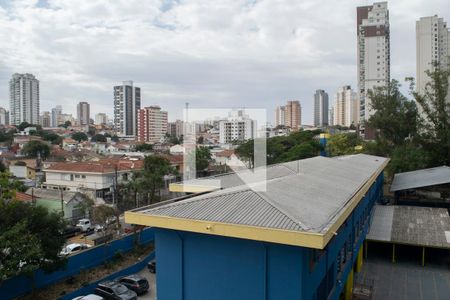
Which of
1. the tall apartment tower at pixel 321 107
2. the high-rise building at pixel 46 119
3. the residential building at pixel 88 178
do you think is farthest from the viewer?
the high-rise building at pixel 46 119

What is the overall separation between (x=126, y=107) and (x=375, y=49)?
2267 inches

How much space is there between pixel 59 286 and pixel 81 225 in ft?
26.9

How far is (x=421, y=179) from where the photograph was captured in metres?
21.3

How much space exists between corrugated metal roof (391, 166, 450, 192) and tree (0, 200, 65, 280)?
57.1ft

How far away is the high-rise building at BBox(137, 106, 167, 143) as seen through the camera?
75.8m

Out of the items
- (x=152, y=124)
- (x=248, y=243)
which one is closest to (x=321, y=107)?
(x=152, y=124)

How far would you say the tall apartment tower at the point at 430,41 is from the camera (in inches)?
2261

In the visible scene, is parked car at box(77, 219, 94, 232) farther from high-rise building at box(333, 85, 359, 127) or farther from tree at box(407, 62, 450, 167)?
high-rise building at box(333, 85, 359, 127)

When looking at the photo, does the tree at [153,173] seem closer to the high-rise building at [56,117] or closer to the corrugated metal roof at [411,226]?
the corrugated metal roof at [411,226]

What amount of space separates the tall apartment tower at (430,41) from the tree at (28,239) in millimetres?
59165

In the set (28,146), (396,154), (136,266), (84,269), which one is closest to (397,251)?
(136,266)

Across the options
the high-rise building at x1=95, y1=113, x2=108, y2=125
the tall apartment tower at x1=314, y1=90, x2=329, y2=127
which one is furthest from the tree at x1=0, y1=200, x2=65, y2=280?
the high-rise building at x1=95, y1=113, x2=108, y2=125

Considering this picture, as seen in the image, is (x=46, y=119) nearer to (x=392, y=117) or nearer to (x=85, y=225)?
(x=85, y=225)

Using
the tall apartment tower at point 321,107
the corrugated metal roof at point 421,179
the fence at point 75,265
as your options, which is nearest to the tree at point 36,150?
the fence at point 75,265
